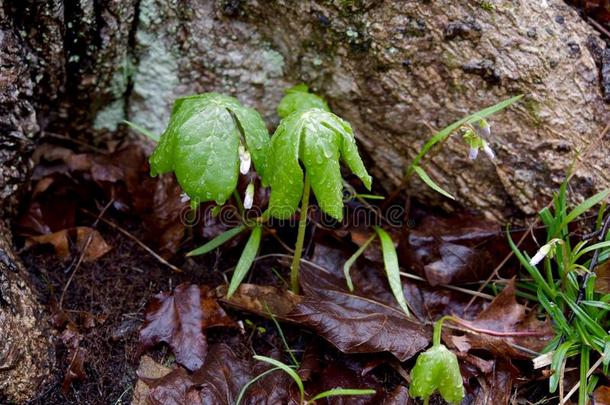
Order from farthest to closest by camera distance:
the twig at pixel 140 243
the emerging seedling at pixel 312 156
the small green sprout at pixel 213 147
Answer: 1. the twig at pixel 140 243
2. the small green sprout at pixel 213 147
3. the emerging seedling at pixel 312 156

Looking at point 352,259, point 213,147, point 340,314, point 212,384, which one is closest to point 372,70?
point 352,259

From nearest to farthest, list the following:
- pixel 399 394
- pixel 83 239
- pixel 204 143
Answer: pixel 204 143 → pixel 399 394 → pixel 83 239

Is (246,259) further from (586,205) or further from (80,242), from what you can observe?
(586,205)

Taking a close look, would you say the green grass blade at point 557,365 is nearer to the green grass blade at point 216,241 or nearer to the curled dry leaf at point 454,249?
the curled dry leaf at point 454,249

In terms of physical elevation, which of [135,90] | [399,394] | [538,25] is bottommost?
[399,394]

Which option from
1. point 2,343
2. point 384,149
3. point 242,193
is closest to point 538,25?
point 384,149

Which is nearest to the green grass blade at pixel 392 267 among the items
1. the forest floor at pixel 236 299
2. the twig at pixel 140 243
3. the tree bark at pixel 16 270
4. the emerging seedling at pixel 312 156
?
the forest floor at pixel 236 299

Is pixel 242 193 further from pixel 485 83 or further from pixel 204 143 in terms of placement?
pixel 485 83
